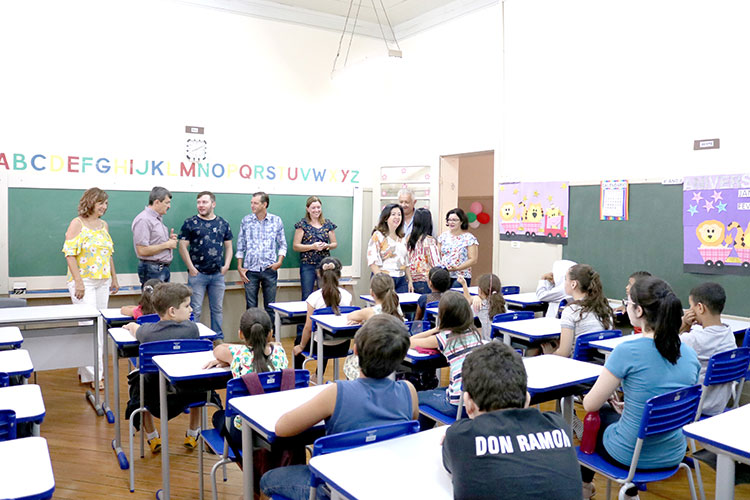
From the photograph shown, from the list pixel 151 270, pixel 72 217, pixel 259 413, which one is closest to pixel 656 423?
pixel 259 413

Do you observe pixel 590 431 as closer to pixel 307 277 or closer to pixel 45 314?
pixel 45 314

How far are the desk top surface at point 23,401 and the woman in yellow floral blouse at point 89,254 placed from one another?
2.66 m

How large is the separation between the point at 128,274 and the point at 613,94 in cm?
491

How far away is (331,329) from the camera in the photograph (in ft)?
12.7

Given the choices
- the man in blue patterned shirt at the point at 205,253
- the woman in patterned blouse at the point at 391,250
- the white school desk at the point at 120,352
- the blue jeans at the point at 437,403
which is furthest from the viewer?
the woman in patterned blouse at the point at 391,250

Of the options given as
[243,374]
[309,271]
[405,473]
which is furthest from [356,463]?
[309,271]

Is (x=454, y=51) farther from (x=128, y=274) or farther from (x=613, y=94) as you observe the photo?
(x=128, y=274)

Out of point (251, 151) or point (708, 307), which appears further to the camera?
point (251, 151)

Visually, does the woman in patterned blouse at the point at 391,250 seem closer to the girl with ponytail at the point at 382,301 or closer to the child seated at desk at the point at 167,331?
the girl with ponytail at the point at 382,301

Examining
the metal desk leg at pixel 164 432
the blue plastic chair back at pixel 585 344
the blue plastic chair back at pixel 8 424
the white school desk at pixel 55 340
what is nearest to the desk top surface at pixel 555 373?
the blue plastic chair back at pixel 585 344

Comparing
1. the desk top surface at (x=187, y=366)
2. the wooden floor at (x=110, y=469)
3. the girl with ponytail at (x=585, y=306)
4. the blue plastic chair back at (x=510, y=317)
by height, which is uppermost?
the girl with ponytail at (x=585, y=306)

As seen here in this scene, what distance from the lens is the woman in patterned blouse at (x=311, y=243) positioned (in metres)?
6.68

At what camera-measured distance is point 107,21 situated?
232 inches

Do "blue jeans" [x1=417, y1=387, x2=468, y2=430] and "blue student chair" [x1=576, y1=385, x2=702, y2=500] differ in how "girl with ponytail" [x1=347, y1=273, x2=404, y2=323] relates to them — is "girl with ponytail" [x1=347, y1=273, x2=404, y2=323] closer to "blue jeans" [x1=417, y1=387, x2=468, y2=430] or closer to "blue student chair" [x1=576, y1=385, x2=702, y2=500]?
"blue jeans" [x1=417, y1=387, x2=468, y2=430]
